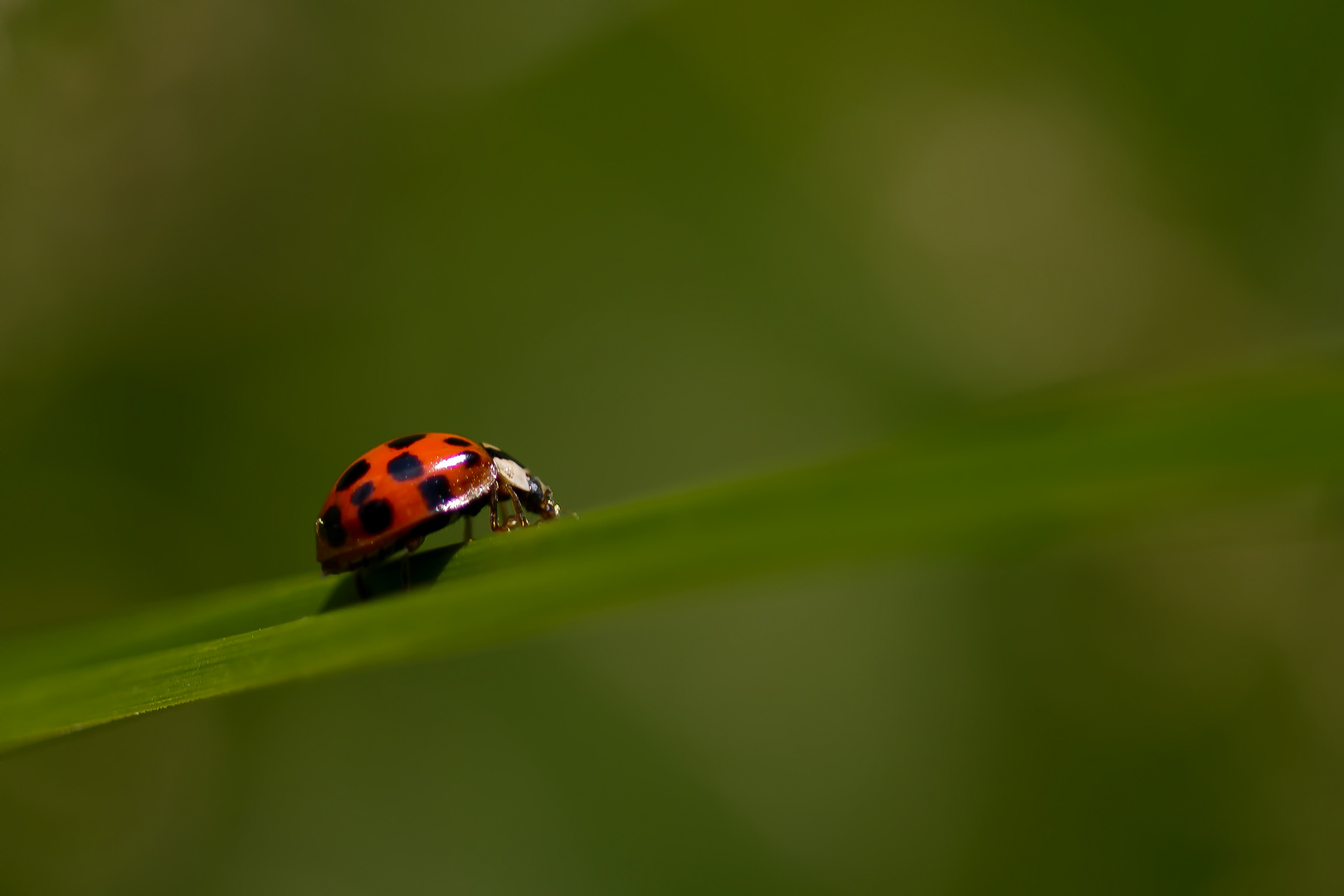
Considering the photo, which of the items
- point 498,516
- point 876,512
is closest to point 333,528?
point 498,516

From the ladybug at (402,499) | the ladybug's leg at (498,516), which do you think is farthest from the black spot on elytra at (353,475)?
the ladybug's leg at (498,516)

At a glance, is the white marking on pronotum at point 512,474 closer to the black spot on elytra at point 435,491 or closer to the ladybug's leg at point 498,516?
the ladybug's leg at point 498,516

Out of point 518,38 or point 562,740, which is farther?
point 518,38

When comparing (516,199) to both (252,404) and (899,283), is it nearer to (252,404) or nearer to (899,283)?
(252,404)

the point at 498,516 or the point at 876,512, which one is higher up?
the point at 498,516

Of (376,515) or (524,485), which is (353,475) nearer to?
(376,515)

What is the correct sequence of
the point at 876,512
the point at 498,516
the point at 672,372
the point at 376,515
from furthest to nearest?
the point at 672,372
the point at 498,516
the point at 376,515
the point at 876,512

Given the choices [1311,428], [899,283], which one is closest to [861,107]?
[899,283]
